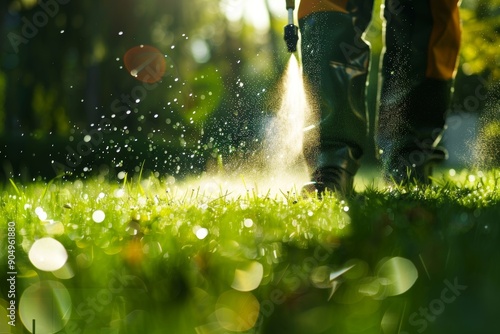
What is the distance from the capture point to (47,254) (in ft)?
5.57

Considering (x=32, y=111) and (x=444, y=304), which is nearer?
(x=444, y=304)

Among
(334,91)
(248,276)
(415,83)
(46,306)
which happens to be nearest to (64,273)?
(46,306)

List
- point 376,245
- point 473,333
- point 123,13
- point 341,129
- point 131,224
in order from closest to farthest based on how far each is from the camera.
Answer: point 473,333, point 376,245, point 131,224, point 341,129, point 123,13

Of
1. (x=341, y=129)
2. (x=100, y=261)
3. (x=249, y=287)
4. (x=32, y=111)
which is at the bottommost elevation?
(x=32, y=111)

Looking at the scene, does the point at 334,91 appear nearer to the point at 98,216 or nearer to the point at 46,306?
the point at 98,216

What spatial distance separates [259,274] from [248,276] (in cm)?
3

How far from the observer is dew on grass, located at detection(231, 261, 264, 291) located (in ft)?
4.98

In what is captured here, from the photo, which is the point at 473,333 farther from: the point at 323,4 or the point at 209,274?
the point at 323,4

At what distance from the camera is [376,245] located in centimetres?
178

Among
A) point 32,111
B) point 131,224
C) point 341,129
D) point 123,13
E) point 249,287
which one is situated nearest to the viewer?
point 249,287

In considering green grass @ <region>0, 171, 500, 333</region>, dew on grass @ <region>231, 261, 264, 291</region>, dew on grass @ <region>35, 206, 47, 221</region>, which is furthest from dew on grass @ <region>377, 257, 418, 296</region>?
dew on grass @ <region>35, 206, 47, 221</region>

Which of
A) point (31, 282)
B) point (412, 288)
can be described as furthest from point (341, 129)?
point (31, 282)

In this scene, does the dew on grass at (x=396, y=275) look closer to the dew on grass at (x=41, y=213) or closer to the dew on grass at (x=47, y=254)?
the dew on grass at (x=47, y=254)

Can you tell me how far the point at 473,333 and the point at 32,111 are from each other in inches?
625
